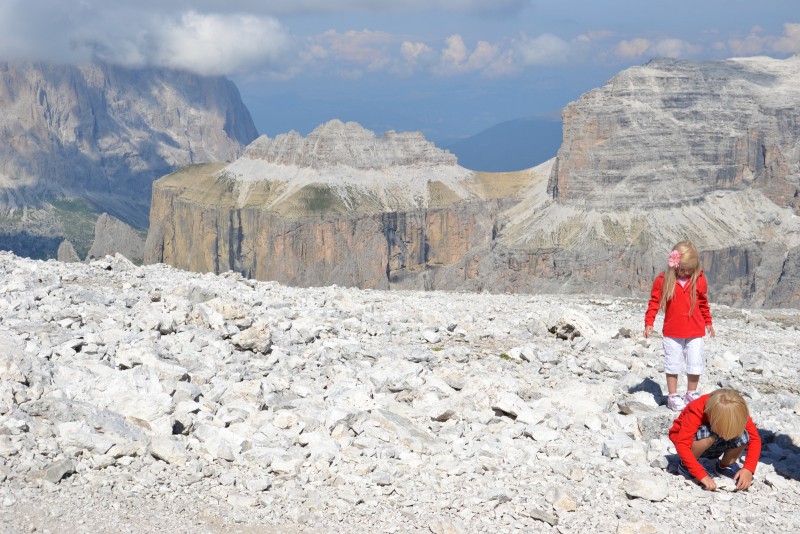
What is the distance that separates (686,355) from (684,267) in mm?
1363

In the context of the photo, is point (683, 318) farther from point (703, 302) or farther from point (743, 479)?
point (743, 479)

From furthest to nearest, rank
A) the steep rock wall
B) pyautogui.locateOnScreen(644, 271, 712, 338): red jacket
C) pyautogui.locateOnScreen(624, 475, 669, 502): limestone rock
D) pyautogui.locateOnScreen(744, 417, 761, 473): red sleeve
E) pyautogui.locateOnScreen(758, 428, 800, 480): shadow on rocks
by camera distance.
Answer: the steep rock wall, pyautogui.locateOnScreen(644, 271, 712, 338): red jacket, pyautogui.locateOnScreen(758, 428, 800, 480): shadow on rocks, pyautogui.locateOnScreen(744, 417, 761, 473): red sleeve, pyautogui.locateOnScreen(624, 475, 669, 502): limestone rock

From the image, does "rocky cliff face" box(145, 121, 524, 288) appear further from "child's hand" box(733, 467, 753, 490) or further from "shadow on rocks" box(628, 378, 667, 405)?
"child's hand" box(733, 467, 753, 490)

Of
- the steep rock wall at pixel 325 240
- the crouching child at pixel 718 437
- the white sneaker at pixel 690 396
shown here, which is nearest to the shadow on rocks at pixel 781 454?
the crouching child at pixel 718 437

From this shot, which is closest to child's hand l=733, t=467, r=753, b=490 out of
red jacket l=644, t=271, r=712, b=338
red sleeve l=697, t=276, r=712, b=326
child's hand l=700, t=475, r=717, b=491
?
child's hand l=700, t=475, r=717, b=491

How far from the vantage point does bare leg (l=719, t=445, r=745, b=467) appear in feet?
36.3

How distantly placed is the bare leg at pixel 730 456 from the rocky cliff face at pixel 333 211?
130 m

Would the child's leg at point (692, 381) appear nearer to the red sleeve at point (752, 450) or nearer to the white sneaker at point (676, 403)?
the white sneaker at point (676, 403)

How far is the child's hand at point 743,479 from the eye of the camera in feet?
35.1

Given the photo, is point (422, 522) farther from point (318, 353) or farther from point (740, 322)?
point (740, 322)

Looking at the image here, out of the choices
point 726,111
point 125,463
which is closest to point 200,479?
point 125,463

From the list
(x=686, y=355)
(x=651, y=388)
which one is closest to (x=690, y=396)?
(x=686, y=355)

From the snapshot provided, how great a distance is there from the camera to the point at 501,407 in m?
12.9

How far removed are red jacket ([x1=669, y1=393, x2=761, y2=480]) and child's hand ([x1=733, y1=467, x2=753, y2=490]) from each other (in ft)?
0.25
